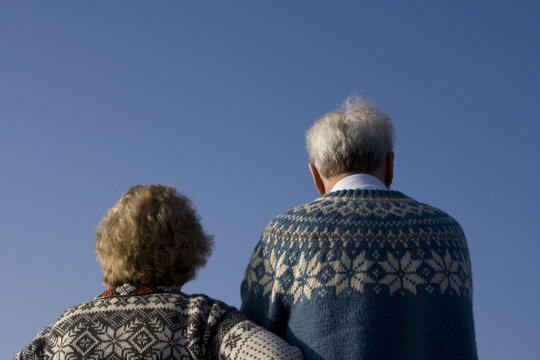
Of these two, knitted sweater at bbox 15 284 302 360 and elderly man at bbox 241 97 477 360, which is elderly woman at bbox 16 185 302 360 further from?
elderly man at bbox 241 97 477 360

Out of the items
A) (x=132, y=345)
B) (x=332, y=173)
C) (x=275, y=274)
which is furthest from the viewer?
(x=332, y=173)

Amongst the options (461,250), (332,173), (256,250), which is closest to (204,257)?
(256,250)

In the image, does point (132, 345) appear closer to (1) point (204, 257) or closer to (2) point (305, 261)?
(1) point (204, 257)

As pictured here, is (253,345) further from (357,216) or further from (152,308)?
(357,216)

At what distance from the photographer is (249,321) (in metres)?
3.01

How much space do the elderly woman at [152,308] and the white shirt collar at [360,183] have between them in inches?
29.0

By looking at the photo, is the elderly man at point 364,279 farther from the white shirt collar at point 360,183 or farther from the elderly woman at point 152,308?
the elderly woman at point 152,308

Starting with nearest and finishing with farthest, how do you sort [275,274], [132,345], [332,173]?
[132,345], [275,274], [332,173]

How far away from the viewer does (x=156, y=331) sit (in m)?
2.96

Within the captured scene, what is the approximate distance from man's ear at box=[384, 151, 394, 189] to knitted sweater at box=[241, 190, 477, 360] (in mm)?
376

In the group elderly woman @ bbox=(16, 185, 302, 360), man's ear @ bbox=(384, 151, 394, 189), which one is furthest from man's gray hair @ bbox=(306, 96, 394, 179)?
elderly woman @ bbox=(16, 185, 302, 360)

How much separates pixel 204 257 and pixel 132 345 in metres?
0.59

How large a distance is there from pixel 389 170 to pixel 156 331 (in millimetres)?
1516

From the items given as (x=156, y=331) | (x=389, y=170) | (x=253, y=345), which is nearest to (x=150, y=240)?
(x=156, y=331)
